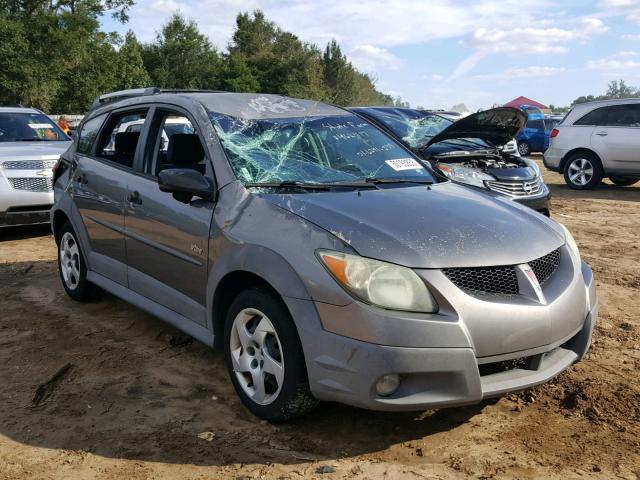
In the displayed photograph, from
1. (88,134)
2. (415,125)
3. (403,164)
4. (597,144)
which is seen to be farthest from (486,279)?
(597,144)

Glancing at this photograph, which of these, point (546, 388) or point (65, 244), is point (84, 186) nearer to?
point (65, 244)

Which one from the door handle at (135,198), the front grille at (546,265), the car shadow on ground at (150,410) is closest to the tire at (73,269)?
the car shadow on ground at (150,410)

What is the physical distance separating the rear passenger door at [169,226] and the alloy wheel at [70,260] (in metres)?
1.15

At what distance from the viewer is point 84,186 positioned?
5000 millimetres

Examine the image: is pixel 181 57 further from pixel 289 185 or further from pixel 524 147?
pixel 289 185

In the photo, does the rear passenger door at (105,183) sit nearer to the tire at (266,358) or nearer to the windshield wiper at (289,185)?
the windshield wiper at (289,185)

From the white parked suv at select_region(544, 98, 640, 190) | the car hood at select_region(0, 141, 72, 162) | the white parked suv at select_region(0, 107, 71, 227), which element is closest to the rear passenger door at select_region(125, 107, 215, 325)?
the car hood at select_region(0, 141, 72, 162)

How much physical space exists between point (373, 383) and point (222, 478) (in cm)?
79

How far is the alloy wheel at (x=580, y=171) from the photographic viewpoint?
1329 centimetres

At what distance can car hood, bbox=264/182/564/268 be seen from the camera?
2.91 m

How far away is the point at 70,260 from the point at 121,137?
1.20 metres

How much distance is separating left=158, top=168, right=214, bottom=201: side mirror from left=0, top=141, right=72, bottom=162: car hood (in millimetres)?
4843

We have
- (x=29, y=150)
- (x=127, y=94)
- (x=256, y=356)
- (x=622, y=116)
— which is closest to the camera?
(x=256, y=356)

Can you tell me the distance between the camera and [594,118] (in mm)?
13109
